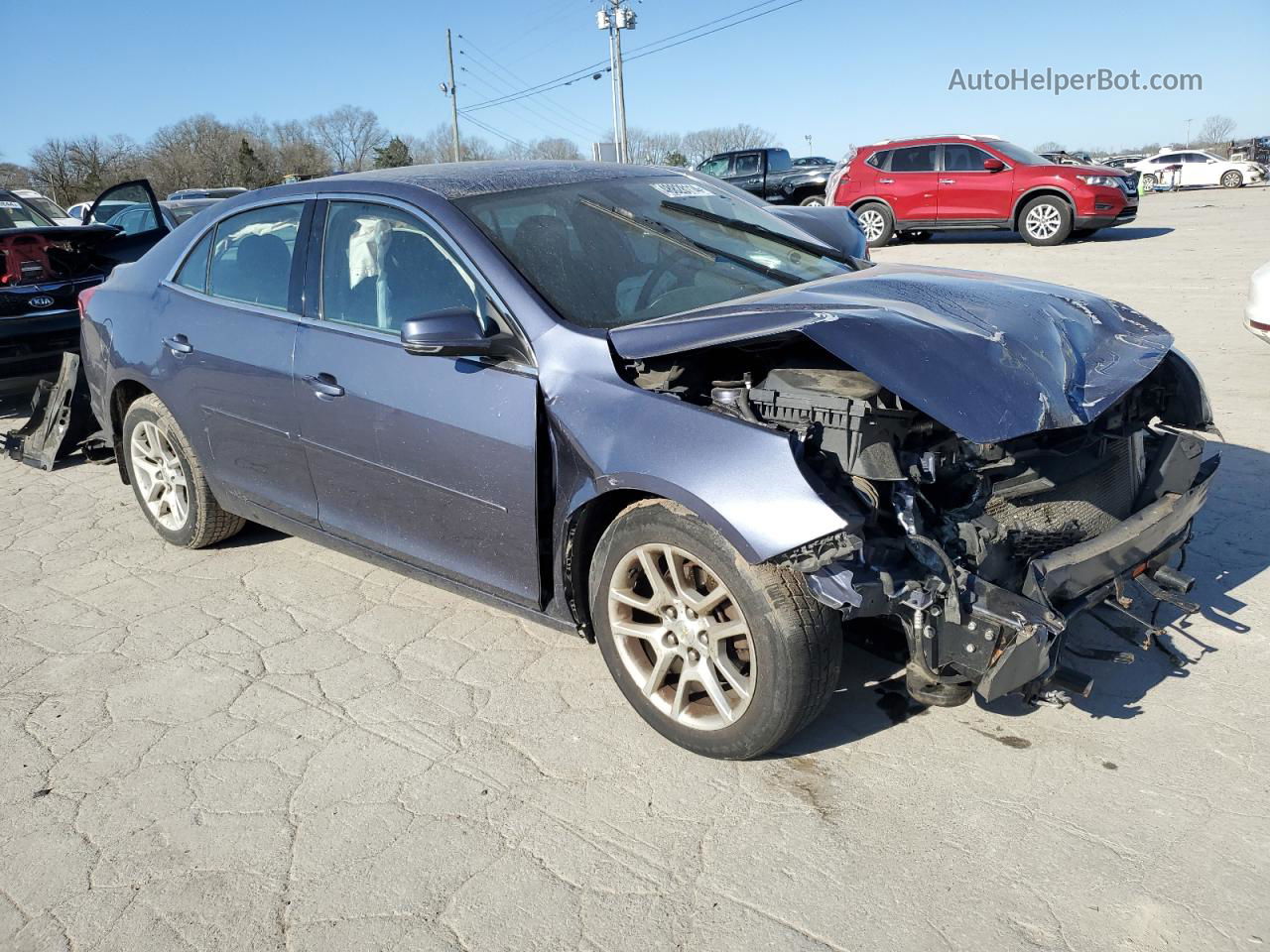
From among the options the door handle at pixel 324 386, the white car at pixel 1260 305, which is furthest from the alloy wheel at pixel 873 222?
the door handle at pixel 324 386

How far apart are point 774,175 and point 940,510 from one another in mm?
19818

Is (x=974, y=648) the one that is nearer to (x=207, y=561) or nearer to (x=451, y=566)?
(x=451, y=566)

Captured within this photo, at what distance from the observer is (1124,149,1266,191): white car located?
30.7m

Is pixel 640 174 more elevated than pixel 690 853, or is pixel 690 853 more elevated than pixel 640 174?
pixel 640 174

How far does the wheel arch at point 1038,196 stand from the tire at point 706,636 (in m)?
15.5

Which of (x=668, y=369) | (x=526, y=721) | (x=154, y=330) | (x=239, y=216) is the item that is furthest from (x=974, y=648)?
(x=154, y=330)

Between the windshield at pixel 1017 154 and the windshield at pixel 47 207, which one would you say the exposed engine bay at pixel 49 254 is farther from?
the windshield at pixel 1017 154

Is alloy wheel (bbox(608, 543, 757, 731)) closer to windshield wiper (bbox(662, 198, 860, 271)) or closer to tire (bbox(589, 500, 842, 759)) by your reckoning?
tire (bbox(589, 500, 842, 759))

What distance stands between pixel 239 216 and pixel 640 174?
5.87ft

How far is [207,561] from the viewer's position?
4957 mm

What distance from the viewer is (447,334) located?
3.16 meters

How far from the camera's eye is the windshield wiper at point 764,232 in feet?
13.4

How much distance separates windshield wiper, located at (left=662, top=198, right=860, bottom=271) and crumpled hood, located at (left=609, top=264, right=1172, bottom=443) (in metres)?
0.69

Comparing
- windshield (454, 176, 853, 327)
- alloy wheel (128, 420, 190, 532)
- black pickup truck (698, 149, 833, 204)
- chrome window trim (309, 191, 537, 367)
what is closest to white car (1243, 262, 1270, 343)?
windshield (454, 176, 853, 327)
